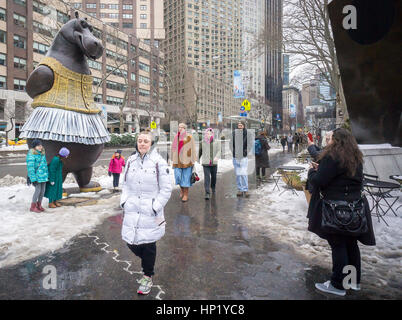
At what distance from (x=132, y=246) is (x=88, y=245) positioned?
163 cm

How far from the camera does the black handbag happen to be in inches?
110

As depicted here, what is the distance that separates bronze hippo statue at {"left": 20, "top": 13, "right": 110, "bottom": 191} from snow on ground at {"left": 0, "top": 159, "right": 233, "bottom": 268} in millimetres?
1272

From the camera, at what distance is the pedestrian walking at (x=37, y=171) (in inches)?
229

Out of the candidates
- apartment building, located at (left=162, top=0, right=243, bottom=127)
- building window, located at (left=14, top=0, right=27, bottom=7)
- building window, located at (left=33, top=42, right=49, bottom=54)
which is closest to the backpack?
building window, located at (left=33, top=42, right=49, bottom=54)

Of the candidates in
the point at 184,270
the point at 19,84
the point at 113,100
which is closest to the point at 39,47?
the point at 19,84

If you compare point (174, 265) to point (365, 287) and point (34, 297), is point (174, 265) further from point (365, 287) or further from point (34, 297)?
point (365, 287)

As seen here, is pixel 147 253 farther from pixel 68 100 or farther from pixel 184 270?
pixel 68 100

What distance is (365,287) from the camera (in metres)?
3.11

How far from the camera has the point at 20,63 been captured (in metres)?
41.0

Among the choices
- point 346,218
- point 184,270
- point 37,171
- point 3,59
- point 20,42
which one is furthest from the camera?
point 20,42

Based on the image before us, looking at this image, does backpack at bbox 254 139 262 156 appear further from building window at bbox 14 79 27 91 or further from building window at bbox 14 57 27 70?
building window at bbox 14 57 27 70

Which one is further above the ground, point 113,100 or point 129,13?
point 129,13

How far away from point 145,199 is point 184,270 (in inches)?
45.4

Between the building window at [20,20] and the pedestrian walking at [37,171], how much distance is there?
45.1 meters
